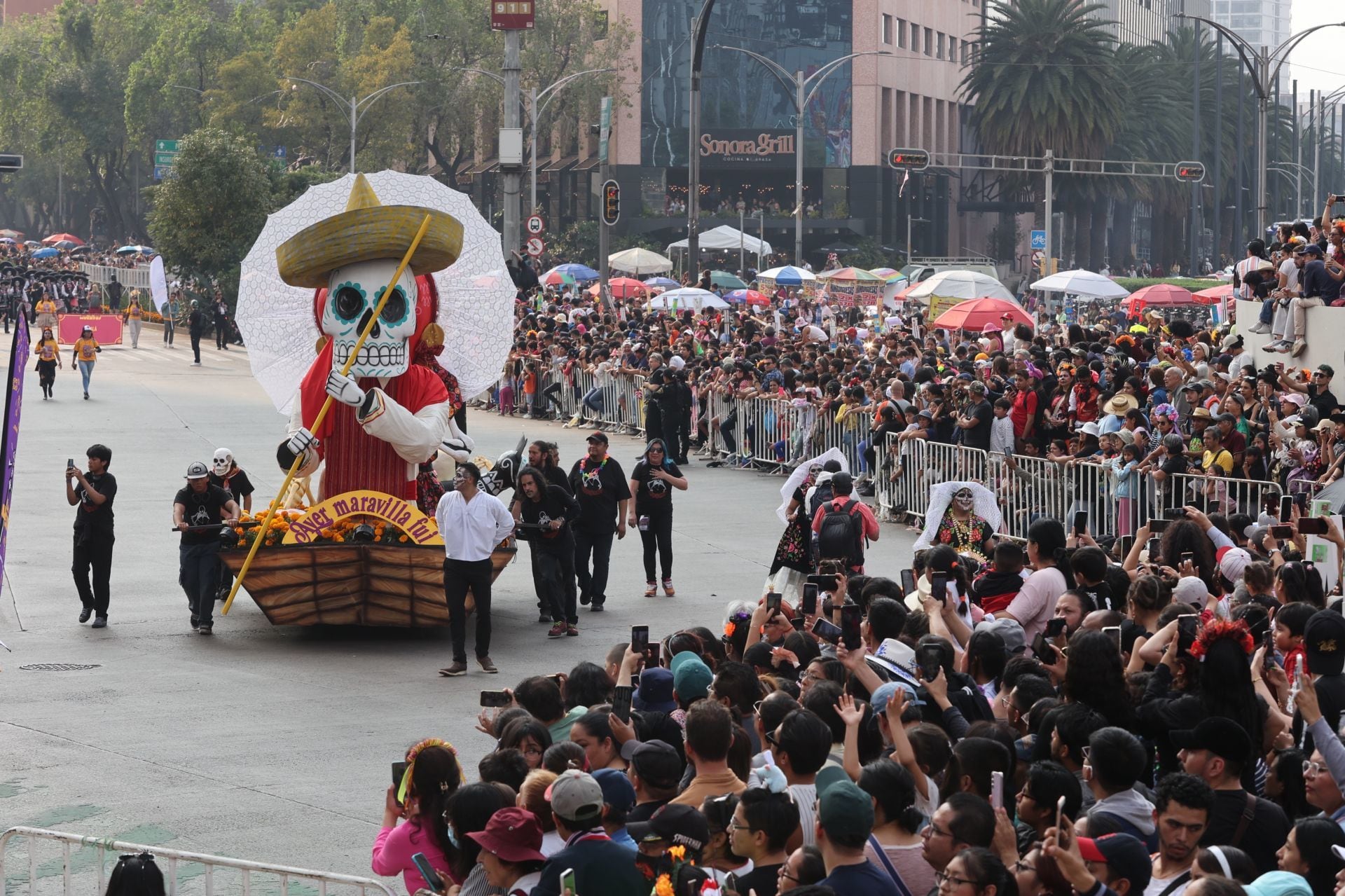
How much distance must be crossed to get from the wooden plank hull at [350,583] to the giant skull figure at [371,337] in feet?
2.17

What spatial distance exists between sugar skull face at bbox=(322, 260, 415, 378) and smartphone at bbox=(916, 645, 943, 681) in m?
7.15

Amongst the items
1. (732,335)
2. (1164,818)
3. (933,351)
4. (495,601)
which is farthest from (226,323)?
(1164,818)

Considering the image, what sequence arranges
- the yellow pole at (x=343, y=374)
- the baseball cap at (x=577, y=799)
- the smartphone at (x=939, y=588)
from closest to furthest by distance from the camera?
the baseball cap at (x=577, y=799)
the smartphone at (x=939, y=588)
the yellow pole at (x=343, y=374)

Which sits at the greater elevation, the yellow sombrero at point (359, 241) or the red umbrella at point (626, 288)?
the red umbrella at point (626, 288)

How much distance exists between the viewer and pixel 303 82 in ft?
208

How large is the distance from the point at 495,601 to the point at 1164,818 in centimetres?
1025

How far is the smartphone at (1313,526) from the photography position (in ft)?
30.2

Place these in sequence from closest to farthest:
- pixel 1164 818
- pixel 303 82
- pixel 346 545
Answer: pixel 1164 818 < pixel 346 545 < pixel 303 82

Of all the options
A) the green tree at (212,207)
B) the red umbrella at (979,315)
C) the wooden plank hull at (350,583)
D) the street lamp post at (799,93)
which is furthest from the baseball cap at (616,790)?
the green tree at (212,207)

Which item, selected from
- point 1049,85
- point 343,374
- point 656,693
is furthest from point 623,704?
point 1049,85

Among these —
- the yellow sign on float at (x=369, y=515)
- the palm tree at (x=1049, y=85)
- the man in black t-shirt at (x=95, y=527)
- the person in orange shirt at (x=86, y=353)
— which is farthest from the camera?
the palm tree at (x=1049, y=85)

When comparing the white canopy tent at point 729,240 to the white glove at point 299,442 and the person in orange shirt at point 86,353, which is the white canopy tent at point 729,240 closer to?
the person in orange shirt at point 86,353

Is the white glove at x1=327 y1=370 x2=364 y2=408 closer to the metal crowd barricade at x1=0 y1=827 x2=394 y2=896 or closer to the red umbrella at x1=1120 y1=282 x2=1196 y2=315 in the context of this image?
the metal crowd barricade at x1=0 y1=827 x2=394 y2=896

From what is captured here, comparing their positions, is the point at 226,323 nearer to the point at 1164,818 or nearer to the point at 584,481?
the point at 584,481
